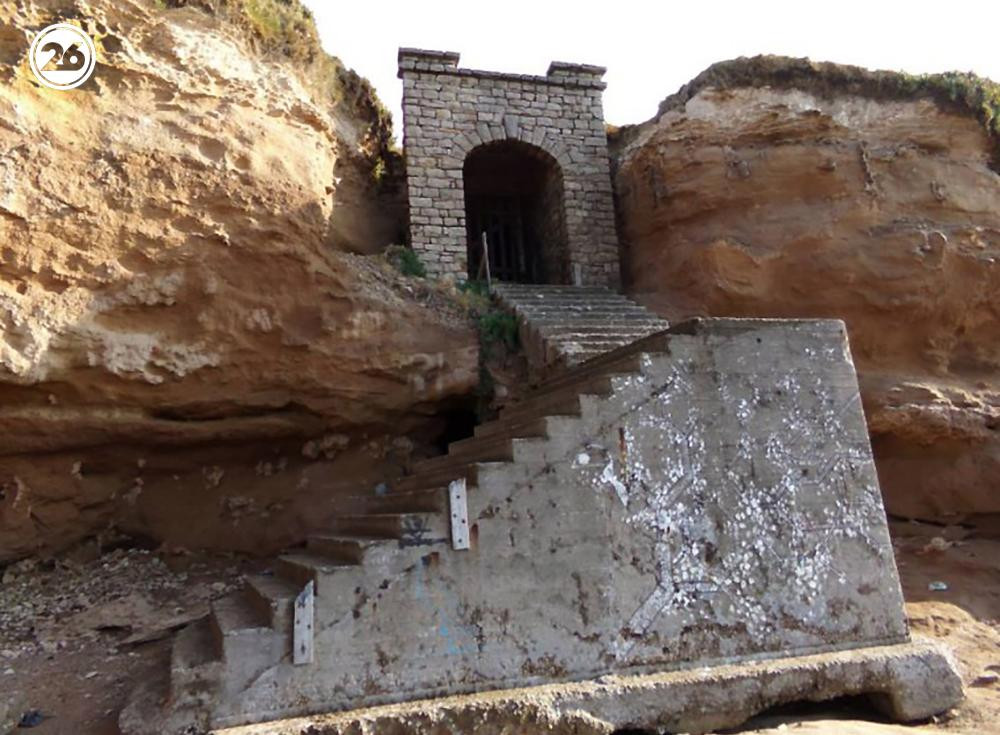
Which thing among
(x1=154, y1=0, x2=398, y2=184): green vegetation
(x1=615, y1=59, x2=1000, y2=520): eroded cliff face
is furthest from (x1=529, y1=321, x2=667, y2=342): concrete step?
(x1=154, y1=0, x2=398, y2=184): green vegetation

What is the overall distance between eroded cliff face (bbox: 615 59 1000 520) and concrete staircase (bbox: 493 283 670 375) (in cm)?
79

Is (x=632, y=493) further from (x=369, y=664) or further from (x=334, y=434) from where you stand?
(x=334, y=434)

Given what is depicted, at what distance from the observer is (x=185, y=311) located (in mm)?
6402

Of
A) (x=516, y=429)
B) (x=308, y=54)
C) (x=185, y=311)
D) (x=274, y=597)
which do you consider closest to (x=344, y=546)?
(x=274, y=597)

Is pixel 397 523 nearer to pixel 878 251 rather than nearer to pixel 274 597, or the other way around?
pixel 274 597

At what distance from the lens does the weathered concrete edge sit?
4164 mm

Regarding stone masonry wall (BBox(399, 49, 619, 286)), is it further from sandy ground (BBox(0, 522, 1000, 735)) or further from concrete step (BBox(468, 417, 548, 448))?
sandy ground (BBox(0, 522, 1000, 735))

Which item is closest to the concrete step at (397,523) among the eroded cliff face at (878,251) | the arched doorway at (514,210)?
the eroded cliff face at (878,251)

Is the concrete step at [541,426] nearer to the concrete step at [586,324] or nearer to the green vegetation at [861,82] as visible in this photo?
the concrete step at [586,324]

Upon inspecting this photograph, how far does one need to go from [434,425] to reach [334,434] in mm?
1082

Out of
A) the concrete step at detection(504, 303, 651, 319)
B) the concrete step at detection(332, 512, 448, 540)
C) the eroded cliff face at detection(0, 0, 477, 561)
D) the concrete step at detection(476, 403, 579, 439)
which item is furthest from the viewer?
the concrete step at detection(504, 303, 651, 319)

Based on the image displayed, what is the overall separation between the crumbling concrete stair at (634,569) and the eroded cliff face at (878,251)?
2.84 metres

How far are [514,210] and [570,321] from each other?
16.2 ft

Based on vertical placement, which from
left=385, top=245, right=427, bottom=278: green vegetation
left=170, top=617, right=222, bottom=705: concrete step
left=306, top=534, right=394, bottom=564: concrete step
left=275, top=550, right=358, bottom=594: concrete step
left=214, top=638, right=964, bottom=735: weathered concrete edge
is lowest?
left=214, top=638, right=964, bottom=735: weathered concrete edge
